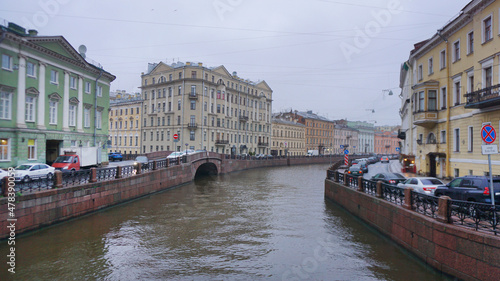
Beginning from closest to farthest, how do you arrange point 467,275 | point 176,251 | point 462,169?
point 467,275
point 176,251
point 462,169

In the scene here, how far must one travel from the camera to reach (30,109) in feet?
88.6

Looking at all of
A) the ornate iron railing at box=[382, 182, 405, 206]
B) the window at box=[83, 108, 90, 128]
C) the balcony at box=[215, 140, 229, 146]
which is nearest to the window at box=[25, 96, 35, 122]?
the window at box=[83, 108, 90, 128]

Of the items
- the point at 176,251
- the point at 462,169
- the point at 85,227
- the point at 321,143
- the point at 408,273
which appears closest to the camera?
the point at 408,273

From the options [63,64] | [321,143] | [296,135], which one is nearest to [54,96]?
[63,64]

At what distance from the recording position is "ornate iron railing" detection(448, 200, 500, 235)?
8.66m

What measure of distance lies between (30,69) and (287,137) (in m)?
71.4

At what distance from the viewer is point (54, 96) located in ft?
96.5

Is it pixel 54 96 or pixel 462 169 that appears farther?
pixel 54 96

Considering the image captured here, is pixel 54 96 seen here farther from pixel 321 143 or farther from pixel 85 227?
pixel 321 143

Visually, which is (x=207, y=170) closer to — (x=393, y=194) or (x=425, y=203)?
(x=393, y=194)

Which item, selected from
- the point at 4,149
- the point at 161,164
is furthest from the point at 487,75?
the point at 4,149

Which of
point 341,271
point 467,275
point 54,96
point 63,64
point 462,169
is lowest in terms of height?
point 341,271

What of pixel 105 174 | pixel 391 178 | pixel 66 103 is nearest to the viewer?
pixel 105 174

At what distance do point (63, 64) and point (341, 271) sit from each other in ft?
96.3
